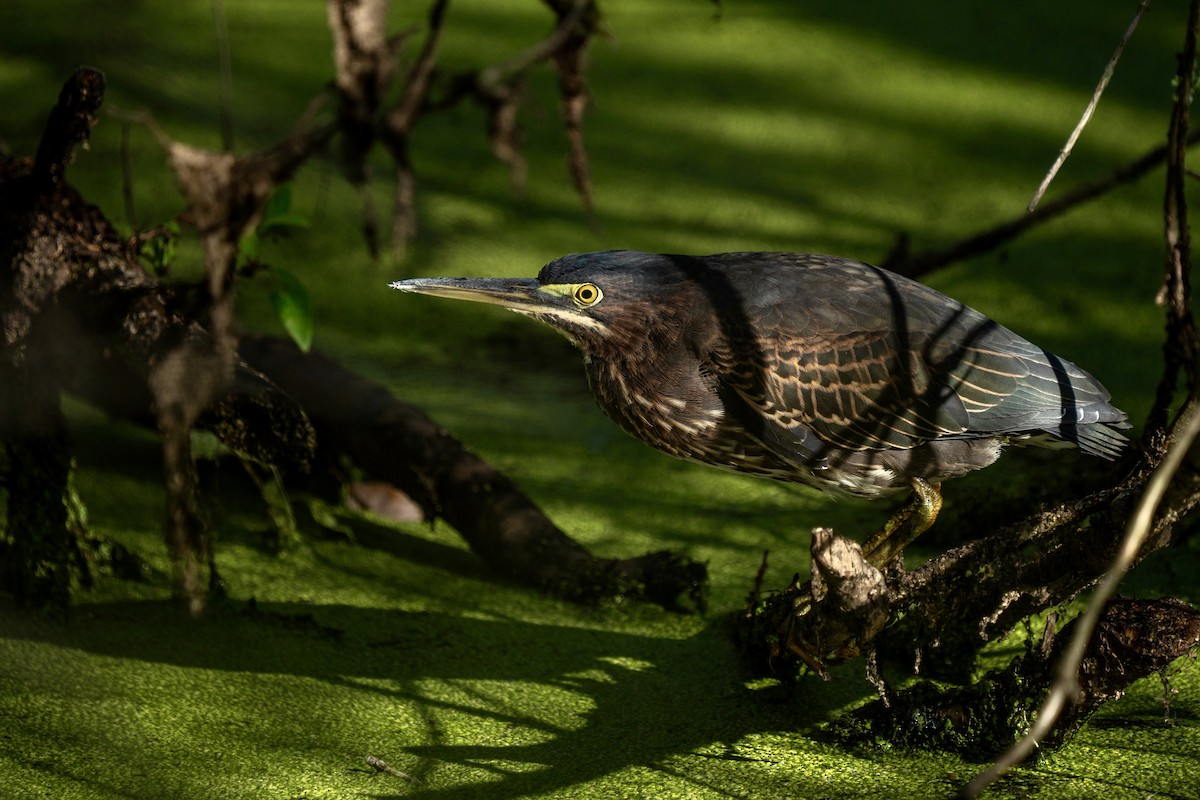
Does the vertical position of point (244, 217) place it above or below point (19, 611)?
above

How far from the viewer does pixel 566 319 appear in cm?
271

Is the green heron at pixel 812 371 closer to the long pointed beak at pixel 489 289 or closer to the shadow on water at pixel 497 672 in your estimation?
the long pointed beak at pixel 489 289

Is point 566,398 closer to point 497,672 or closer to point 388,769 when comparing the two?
point 497,672

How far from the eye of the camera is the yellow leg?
2621 mm

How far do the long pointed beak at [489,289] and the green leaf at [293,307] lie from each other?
320 mm

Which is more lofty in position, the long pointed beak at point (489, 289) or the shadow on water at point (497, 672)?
the long pointed beak at point (489, 289)

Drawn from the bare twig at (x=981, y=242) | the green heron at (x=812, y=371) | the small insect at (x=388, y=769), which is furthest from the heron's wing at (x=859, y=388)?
the bare twig at (x=981, y=242)

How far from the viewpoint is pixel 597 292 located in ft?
8.75

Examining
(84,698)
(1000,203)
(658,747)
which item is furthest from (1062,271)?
(84,698)

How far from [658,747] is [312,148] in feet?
4.87

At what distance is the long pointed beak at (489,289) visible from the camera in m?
2.64

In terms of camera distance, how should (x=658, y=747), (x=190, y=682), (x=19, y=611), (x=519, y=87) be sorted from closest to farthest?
(x=658, y=747), (x=190, y=682), (x=19, y=611), (x=519, y=87)

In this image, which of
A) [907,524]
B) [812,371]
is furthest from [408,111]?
[907,524]

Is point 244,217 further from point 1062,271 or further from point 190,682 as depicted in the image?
point 1062,271
